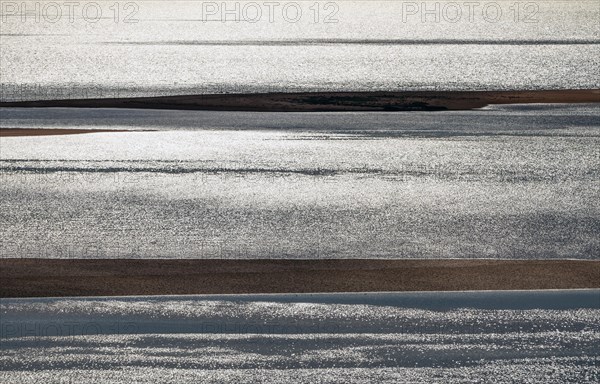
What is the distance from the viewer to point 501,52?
47.0m

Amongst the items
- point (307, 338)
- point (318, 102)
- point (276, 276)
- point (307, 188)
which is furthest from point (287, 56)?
point (307, 338)

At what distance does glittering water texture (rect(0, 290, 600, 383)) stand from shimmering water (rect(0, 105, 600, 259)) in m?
1.47

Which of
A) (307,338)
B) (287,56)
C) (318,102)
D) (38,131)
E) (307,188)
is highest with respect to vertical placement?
(287,56)

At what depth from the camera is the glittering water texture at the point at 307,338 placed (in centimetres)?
748

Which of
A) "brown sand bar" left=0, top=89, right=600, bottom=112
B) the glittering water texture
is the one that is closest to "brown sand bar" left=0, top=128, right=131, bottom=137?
"brown sand bar" left=0, top=89, right=600, bottom=112

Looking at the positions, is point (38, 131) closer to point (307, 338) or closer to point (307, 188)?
point (307, 188)

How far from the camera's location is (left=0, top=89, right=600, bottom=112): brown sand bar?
20769mm

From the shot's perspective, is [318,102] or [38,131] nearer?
[38,131]

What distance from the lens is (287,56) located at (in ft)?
140

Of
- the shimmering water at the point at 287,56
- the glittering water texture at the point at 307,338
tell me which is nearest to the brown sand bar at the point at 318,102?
the shimmering water at the point at 287,56

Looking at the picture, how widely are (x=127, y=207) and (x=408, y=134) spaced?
607 cm

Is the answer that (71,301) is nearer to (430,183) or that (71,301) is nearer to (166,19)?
(430,183)

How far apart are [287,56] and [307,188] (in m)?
29.6

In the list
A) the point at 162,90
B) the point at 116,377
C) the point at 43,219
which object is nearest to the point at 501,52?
the point at 162,90
